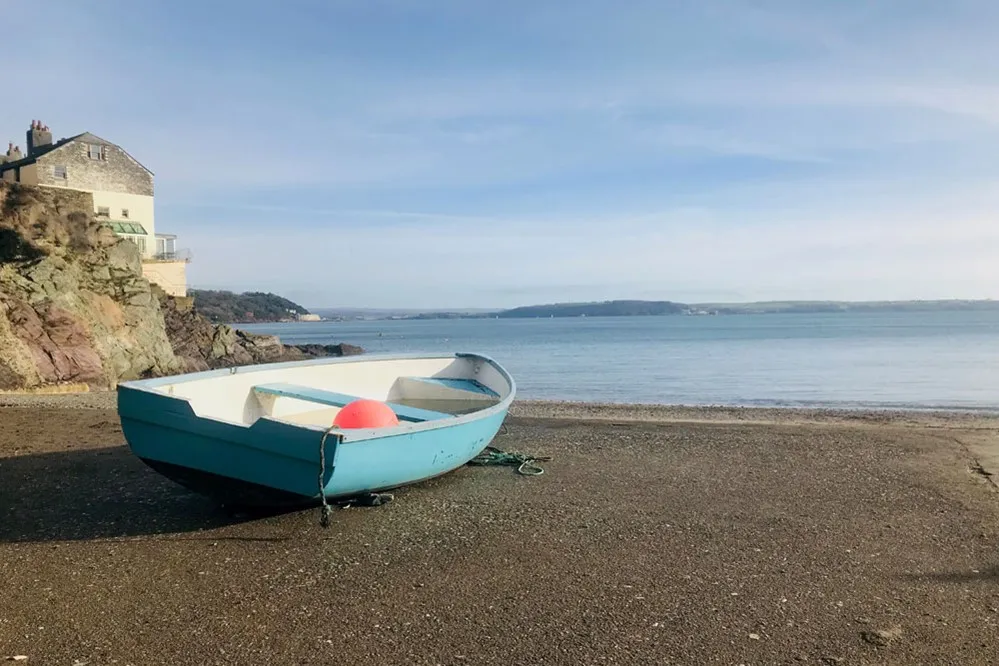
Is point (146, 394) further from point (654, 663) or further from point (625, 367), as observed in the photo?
point (625, 367)

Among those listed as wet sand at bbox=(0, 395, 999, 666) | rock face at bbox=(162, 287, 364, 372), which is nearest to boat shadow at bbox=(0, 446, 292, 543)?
wet sand at bbox=(0, 395, 999, 666)

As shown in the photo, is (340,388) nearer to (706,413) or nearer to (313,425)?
(313,425)

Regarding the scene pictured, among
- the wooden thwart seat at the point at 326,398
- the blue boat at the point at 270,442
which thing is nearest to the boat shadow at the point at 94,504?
the blue boat at the point at 270,442

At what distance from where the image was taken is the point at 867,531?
7027mm

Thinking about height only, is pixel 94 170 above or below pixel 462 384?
above

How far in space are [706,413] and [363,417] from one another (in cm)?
1335

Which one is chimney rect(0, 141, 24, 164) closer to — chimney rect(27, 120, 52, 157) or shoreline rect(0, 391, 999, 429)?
chimney rect(27, 120, 52, 157)

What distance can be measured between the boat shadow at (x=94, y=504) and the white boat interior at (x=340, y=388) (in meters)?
1.00

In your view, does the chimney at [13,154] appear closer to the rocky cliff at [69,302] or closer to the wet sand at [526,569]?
the rocky cliff at [69,302]

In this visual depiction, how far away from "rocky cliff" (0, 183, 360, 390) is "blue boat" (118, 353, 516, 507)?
14.4m

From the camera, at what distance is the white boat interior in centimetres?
913

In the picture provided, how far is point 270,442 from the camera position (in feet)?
21.1

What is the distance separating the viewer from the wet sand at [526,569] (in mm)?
4504

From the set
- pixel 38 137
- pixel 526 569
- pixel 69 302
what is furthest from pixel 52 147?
pixel 526 569
